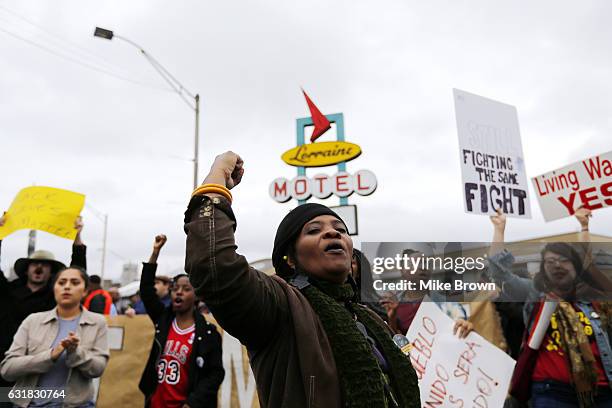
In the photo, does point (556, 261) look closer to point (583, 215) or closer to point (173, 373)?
point (583, 215)

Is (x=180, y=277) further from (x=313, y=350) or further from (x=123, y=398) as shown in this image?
(x=313, y=350)

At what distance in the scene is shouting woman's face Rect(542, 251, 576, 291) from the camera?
3609mm

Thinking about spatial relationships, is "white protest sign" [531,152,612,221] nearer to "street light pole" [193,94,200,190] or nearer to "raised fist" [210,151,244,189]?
"raised fist" [210,151,244,189]

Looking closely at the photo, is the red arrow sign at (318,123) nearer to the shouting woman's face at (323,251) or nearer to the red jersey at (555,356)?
the red jersey at (555,356)

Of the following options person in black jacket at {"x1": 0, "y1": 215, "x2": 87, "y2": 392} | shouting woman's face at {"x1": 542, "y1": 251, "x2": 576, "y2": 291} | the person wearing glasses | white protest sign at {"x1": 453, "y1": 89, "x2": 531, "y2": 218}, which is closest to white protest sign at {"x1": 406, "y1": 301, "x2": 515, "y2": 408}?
the person wearing glasses

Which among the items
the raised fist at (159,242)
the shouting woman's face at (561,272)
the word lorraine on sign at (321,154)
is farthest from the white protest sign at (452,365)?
the word lorraine on sign at (321,154)

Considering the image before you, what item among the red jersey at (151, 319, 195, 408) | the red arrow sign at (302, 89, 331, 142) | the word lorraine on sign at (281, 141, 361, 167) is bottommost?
the red jersey at (151, 319, 195, 408)

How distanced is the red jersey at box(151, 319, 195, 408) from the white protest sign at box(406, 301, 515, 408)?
5.61 ft

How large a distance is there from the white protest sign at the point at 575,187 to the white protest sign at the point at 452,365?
2.05m

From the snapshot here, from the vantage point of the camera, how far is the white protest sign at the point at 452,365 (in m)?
3.70

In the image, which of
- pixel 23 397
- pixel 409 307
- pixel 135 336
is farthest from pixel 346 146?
pixel 23 397

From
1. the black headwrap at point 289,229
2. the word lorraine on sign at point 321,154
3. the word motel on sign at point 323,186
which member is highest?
the word lorraine on sign at point 321,154

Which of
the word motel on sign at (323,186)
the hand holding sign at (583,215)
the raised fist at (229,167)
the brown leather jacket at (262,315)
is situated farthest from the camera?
the word motel on sign at (323,186)

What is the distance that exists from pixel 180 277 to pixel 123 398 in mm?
1963
